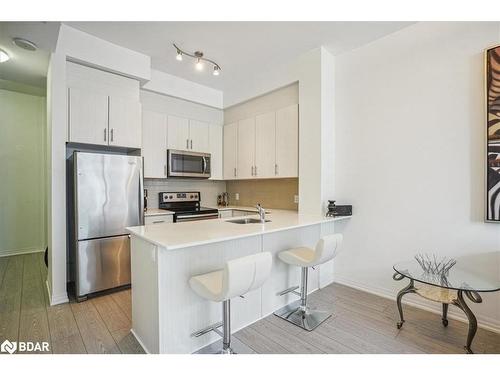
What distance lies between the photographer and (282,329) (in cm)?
212

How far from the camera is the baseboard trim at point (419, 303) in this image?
2.10 meters

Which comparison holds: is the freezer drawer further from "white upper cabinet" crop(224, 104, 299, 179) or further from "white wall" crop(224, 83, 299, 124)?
"white wall" crop(224, 83, 299, 124)

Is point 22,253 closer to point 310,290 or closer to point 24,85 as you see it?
point 24,85

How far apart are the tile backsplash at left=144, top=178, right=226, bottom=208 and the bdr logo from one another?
2137 mm

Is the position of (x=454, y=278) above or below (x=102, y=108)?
below

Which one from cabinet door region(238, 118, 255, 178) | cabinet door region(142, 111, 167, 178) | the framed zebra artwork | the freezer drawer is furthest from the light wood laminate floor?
cabinet door region(238, 118, 255, 178)

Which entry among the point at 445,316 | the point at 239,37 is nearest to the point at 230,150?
Result: the point at 239,37

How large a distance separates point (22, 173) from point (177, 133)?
278 centimetres

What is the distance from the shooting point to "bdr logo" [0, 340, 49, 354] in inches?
71.4

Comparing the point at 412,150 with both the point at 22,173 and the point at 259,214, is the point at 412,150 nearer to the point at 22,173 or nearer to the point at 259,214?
the point at 259,214
